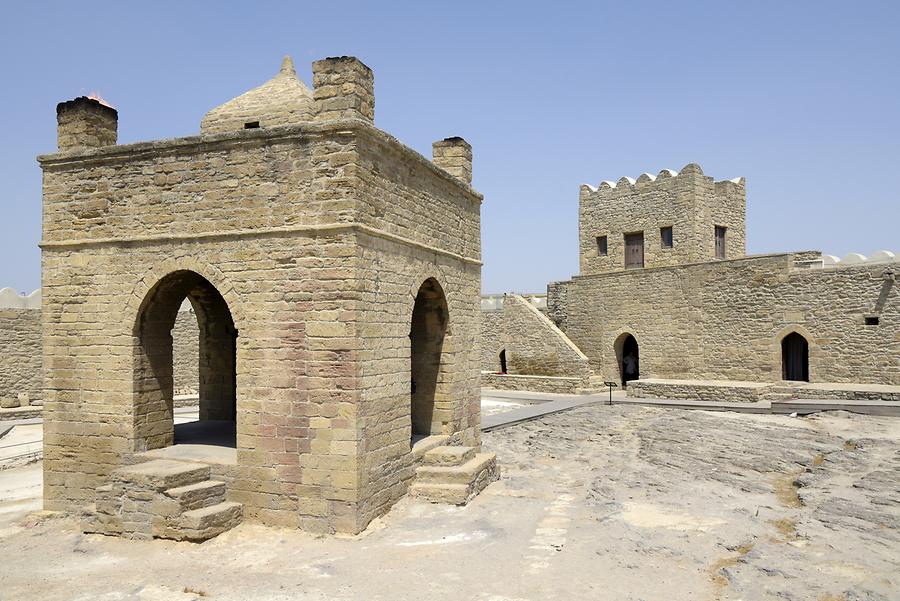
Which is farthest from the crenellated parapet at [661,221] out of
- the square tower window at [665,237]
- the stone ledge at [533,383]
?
the stone ledge at [533,383]

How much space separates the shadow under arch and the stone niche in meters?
14.8

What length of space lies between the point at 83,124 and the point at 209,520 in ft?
18.7

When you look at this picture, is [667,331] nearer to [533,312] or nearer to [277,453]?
[533,312]

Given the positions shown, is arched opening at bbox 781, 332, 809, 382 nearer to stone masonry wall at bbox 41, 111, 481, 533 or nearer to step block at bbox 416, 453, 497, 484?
step block at bbox 416, 453, 497, 484

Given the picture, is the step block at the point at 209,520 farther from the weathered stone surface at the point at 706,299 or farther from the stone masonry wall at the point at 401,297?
the weathered stone surface at the point at 706,299

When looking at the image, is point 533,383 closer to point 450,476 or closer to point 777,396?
point 777,396

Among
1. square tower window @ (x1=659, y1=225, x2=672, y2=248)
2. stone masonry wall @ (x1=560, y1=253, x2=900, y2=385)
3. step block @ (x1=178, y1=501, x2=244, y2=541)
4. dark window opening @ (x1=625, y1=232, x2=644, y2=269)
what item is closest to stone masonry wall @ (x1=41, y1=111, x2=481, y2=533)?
step block @ (x1=178, y1=501, x2=244, y2=541)

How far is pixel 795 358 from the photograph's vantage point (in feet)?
65.3

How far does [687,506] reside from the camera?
29.5ft

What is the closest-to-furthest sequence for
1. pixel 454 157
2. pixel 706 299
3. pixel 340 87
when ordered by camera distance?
pixel 340 87 → pixel 454 157 → pixel 706 299

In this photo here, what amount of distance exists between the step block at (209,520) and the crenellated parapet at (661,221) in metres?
19.2

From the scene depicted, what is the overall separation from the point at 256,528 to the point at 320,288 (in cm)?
293

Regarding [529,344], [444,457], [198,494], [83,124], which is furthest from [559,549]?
[529,344]

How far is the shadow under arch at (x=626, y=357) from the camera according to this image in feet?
79.4
